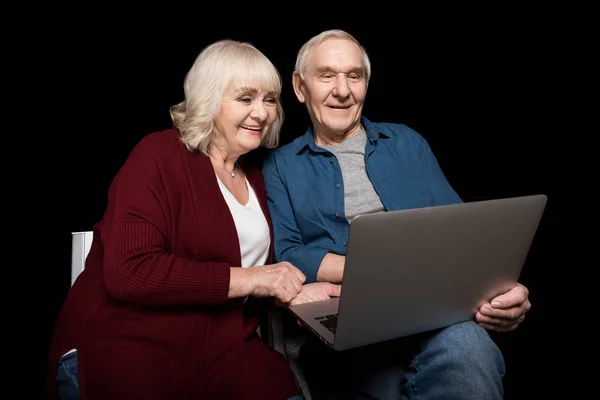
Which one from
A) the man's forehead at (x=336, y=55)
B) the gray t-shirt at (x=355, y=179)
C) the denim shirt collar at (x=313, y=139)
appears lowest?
the gray t-shirt at (x=355, y=179)

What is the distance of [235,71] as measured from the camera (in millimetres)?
1398

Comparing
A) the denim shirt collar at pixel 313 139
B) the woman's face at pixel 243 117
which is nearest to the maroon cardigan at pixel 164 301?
the woman's face at pixel 243 117

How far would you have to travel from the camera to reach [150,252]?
3.80 feet

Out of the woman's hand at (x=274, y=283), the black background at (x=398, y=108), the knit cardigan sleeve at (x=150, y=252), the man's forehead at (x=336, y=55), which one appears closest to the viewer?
the knit cardigan sleeve at (x=150, y=252)

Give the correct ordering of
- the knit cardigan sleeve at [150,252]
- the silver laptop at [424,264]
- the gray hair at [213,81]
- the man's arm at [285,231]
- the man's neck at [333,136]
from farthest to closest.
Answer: the man's neck at [333,136]
the man's arm at [285,231]
the gray hair at [213,81]
the knit cardigan sleeve at [150,252]
the silver laptop at [424,264]

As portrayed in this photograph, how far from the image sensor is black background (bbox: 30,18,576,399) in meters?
2.06

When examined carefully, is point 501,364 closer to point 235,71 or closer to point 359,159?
point 359,159

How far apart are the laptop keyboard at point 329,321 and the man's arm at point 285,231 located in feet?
1.10

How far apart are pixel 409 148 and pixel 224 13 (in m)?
1.20

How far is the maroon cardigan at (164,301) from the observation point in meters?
1.15

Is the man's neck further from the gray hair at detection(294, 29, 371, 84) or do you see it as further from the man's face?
the gray hair at detection(294, 29, 371, 84)

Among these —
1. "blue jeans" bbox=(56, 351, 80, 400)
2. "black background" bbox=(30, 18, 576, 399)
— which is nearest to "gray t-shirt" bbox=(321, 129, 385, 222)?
"black background" bbox=(30, 18, 576, 399)

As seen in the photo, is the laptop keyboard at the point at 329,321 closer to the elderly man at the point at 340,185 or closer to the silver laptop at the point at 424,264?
the silver laptop at the point at 424,264

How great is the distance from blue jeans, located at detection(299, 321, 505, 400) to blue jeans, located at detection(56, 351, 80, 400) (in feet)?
2.46
